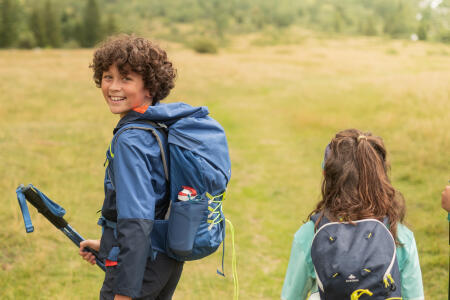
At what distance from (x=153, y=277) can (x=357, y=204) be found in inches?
39.1

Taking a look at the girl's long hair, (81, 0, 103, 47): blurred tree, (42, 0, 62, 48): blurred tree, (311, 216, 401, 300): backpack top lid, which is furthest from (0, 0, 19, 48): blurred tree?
(311, 216, 401, 300): backpack top lid

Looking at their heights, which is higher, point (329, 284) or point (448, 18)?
point (448, 18)

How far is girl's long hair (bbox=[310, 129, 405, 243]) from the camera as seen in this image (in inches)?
80.7

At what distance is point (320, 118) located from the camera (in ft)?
42.6

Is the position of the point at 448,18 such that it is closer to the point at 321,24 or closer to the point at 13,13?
the point at 13,13

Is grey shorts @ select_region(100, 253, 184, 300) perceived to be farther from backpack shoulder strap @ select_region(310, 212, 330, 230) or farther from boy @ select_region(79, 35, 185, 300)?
backpack shoulder strap @ select_region(310, 212, 330, 230)

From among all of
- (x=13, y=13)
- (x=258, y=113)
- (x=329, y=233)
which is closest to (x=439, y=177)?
(x=329, y=233)

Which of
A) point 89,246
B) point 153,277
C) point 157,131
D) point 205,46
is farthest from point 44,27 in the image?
point 153,277

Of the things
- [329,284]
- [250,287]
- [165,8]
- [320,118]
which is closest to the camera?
[329,284]

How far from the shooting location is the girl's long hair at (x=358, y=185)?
2049mm

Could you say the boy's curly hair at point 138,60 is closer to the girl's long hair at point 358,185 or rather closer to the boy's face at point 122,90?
the boy's face at point 122,90

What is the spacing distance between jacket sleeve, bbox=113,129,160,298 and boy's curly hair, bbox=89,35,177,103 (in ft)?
1.35

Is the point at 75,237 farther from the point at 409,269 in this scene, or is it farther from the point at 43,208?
the point at 409,269

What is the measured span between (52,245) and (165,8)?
133735 mm
